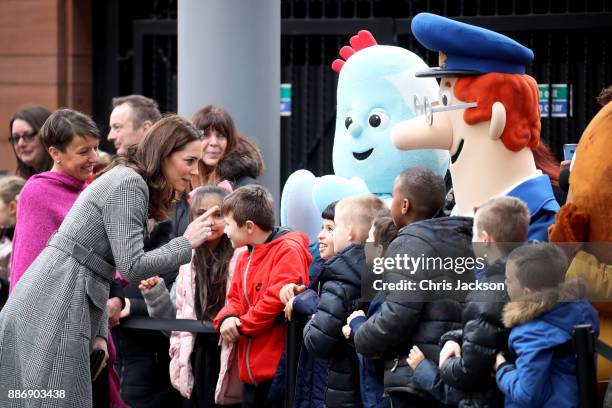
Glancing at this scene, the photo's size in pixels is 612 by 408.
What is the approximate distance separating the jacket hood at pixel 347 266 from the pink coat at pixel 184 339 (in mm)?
808

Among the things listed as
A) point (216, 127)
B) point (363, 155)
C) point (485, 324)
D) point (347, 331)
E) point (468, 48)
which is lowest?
point (347, 331)

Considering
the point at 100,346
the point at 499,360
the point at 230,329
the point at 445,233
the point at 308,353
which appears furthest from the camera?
the point at 230,329

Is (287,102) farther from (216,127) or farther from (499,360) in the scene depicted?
(499,360)

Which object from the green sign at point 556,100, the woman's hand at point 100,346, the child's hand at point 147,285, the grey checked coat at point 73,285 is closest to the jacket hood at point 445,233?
the grey checked coat at point 73,285

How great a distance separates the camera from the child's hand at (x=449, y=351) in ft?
15.6

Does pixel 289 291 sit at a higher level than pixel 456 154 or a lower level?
lower

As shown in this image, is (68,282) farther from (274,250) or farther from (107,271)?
(274,250)

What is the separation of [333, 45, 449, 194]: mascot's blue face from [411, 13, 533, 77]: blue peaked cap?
84 cm

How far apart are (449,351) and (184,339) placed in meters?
1.85

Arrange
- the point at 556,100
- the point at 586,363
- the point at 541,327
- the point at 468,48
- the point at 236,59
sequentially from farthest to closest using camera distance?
the point at 556,100 → the point at 236,59 → the point at 468,48 → the point at 541,327 → the point at 586,363

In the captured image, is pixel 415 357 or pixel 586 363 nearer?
pixel 586 363

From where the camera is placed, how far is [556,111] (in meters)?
Answer: 9.98

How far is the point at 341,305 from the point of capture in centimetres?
538

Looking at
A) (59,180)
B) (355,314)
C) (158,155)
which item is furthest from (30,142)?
(355,314)
